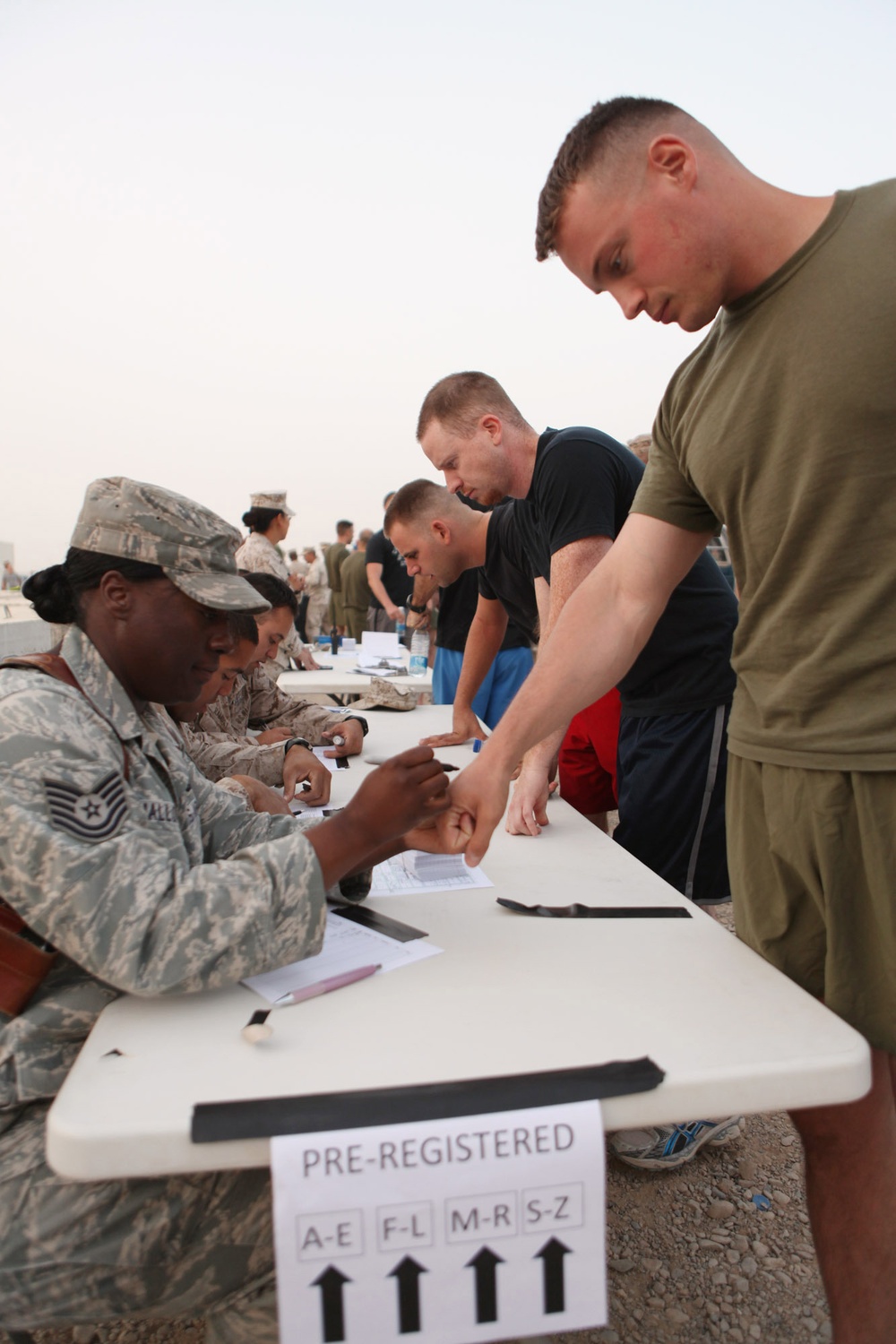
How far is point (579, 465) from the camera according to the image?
2.34m

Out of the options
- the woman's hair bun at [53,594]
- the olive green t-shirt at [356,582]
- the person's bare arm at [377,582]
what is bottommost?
the olive green t-shirt at [356,582]

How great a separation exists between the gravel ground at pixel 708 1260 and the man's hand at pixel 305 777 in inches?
44.9

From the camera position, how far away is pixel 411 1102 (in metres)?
0.90

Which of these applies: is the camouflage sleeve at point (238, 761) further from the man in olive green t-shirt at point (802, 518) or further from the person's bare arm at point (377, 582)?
the person's bare arm at point (377, 582)

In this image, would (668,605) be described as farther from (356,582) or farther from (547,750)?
(356,582)

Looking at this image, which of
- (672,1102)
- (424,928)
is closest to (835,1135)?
(672,1102)

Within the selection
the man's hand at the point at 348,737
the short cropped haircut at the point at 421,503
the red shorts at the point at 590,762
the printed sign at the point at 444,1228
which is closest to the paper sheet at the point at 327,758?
the man's hand at the point at 348,737

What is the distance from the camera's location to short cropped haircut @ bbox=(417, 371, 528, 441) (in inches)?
113

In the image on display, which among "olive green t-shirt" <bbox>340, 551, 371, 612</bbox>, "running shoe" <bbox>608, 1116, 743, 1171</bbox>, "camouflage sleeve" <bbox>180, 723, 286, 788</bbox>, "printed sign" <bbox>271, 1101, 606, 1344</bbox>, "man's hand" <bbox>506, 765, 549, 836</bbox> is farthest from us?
"olive green t-shirt" <bbox>340, 551, 371, 612</bbox>

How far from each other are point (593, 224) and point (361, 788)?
94 centimetres

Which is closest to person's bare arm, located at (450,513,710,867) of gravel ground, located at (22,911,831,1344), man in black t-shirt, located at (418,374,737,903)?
man in black t-shirt, located at (418,374,737,903)

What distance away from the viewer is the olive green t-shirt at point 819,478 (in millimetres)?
1151

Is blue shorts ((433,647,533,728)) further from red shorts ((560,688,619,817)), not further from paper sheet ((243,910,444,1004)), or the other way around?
paper sheet ((243,910,444,1004))

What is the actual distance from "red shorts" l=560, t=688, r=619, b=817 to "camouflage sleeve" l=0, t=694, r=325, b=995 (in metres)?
1.71
